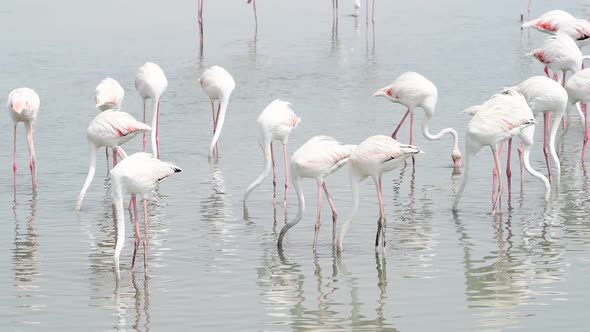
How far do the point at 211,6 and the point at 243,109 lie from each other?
34.8 feet

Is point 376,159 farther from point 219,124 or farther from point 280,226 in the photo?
point 219,124

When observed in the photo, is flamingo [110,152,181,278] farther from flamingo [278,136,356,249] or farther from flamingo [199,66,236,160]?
flamingo [199,66,236,160]

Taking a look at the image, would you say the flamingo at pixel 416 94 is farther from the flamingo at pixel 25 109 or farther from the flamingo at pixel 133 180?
the flamingo at pixel 133 180

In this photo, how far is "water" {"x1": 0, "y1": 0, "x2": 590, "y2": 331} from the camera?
24.5 ft

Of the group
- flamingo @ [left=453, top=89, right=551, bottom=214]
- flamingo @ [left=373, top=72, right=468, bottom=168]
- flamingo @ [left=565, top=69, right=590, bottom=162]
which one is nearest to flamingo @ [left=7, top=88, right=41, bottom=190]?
flamingo @ [left=373, top=72, right=468, bottom=168]

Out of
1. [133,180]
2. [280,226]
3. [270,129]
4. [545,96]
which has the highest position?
[545,96]

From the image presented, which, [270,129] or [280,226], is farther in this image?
[270,129]

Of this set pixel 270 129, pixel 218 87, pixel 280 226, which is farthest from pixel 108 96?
pixel 280 226

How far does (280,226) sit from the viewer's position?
9508 mm

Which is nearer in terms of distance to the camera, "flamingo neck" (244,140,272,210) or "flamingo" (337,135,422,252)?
"flamingo" (337,135,422,252)

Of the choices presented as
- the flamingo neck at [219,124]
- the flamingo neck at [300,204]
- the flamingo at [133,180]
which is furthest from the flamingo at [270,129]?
the flamingo neck at [219,124]

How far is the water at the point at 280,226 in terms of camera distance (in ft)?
24.5

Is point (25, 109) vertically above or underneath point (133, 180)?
above

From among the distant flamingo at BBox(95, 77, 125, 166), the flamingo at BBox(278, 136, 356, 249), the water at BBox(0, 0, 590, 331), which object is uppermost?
the distant flamingo at BBox(95, 77, 125, 166)
